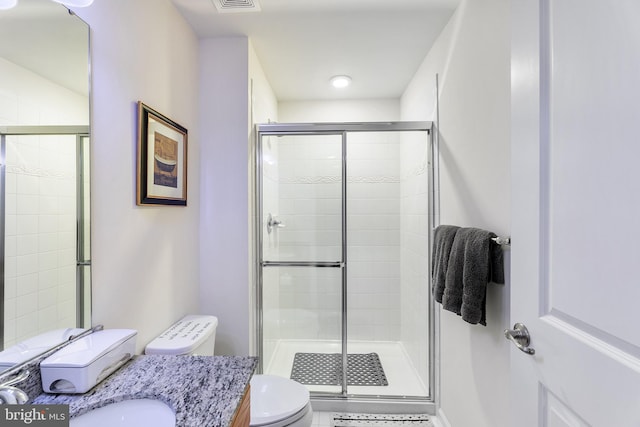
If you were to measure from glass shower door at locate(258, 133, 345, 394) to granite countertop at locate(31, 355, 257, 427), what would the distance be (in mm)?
1123

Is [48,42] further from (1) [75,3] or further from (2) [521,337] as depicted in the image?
(2) [521,337]

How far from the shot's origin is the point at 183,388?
81cm

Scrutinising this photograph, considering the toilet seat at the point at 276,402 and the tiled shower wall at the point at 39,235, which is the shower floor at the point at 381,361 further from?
the tiled shower wall at the point at 39,235

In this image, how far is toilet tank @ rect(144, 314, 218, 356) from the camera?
129 cm

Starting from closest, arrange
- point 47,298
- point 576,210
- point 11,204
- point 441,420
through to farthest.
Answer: point 576,210 → point 11,204 → point 47,298 → point 441,420

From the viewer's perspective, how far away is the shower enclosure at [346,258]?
2.06 m

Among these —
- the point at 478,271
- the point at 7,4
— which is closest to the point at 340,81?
the point at 478,271

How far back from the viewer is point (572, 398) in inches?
25.6

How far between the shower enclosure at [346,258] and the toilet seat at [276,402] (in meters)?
0.62

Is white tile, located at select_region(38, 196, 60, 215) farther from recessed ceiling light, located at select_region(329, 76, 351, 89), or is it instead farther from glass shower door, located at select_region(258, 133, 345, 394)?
recessed ceiling light, located at select_region(329, 76, 351, 89)

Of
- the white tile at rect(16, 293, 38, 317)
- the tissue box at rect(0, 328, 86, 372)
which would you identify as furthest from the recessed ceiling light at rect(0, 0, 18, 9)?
the tissue box at rect(0, 328, 86, 372)

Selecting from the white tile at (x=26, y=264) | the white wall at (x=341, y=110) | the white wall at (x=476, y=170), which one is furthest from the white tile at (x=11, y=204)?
the white wall at (x=341, y=110)

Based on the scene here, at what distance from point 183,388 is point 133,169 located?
35.6 inches

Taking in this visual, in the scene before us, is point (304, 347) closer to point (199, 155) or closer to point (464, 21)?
point (199, 155)
